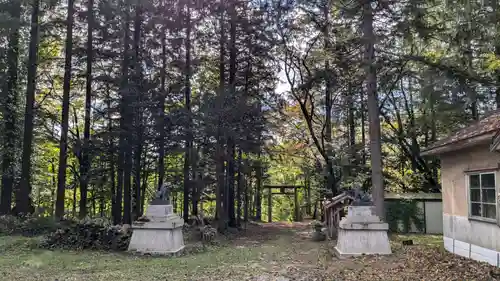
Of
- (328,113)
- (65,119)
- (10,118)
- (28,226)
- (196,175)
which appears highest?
(328,113)

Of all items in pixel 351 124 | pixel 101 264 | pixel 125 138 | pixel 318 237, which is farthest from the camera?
pixel 351 124

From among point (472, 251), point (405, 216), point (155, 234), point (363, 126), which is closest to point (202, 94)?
point (155, 234)

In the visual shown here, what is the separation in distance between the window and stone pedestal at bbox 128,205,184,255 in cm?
684

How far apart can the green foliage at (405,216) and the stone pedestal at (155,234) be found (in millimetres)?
9847

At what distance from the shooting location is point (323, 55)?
15.7 metres

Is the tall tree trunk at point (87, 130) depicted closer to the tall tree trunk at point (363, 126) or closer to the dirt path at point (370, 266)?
the dirt path at point (370, 266)

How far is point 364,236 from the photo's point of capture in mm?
9328

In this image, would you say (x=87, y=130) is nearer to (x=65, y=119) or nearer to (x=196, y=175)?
(x=65, y=119)

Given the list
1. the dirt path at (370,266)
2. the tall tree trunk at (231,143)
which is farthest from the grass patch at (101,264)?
the tall tree trunk at (231,143)

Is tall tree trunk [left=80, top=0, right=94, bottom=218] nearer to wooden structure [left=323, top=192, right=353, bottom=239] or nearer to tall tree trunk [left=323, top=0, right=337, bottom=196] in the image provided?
tall tree trunk [left=323, top=0, right=337, bottom=196]

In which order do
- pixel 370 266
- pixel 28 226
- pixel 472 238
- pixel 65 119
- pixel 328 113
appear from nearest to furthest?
1. pixel 370 266
2. pixel 472 238
3. pixel 28 226
4. pixel 65 119
5. pixel 328 113

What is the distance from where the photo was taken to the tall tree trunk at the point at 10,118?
14819mm

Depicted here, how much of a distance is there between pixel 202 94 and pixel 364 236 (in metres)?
8.59

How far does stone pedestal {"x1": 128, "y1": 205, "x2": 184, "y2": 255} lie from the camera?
9.66 metres
